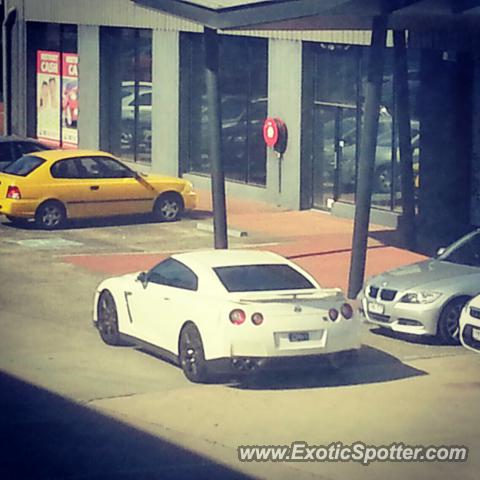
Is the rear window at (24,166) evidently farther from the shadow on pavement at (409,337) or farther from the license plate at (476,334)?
the license plate at (476,334)

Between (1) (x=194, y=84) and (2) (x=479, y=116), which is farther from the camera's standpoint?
(1) (x=194, y=84)

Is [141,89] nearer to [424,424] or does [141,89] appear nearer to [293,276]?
[293,276]

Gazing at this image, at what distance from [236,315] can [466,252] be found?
500 cm

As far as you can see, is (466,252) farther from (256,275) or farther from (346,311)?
(256,275)

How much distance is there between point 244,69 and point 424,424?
20291mm

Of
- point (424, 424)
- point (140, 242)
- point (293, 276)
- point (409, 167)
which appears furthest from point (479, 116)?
point (424, 424)

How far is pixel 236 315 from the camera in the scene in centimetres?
1499

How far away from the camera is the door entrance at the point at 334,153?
2956cm

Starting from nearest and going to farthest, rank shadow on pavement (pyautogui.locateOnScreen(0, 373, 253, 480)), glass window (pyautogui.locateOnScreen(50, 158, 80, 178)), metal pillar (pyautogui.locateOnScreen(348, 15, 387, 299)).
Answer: shadow on pavement (pyautogui.locateOnScreen(0, 373, 253, 480)) → metal pillar (pyautogui.locateOnScreen(348, 15, 387, 299)) → glass window (pyautogui.locateOnScreen(50, 158, 80, 178))

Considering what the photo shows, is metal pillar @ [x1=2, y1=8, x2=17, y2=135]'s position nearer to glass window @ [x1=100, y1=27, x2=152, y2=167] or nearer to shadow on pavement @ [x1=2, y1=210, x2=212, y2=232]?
glass window @ [x1=100, y1=27, x2=152, y2=167]

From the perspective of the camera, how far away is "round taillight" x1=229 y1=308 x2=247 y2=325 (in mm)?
14977

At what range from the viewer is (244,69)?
33125mm

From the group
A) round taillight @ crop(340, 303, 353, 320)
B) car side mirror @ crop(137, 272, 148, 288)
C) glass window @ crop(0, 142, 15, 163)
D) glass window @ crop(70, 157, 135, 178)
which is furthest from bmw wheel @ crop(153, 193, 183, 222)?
round taillight @ crop(340, 303, 353, 320)

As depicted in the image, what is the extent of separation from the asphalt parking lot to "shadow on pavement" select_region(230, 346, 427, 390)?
0.9 inches
